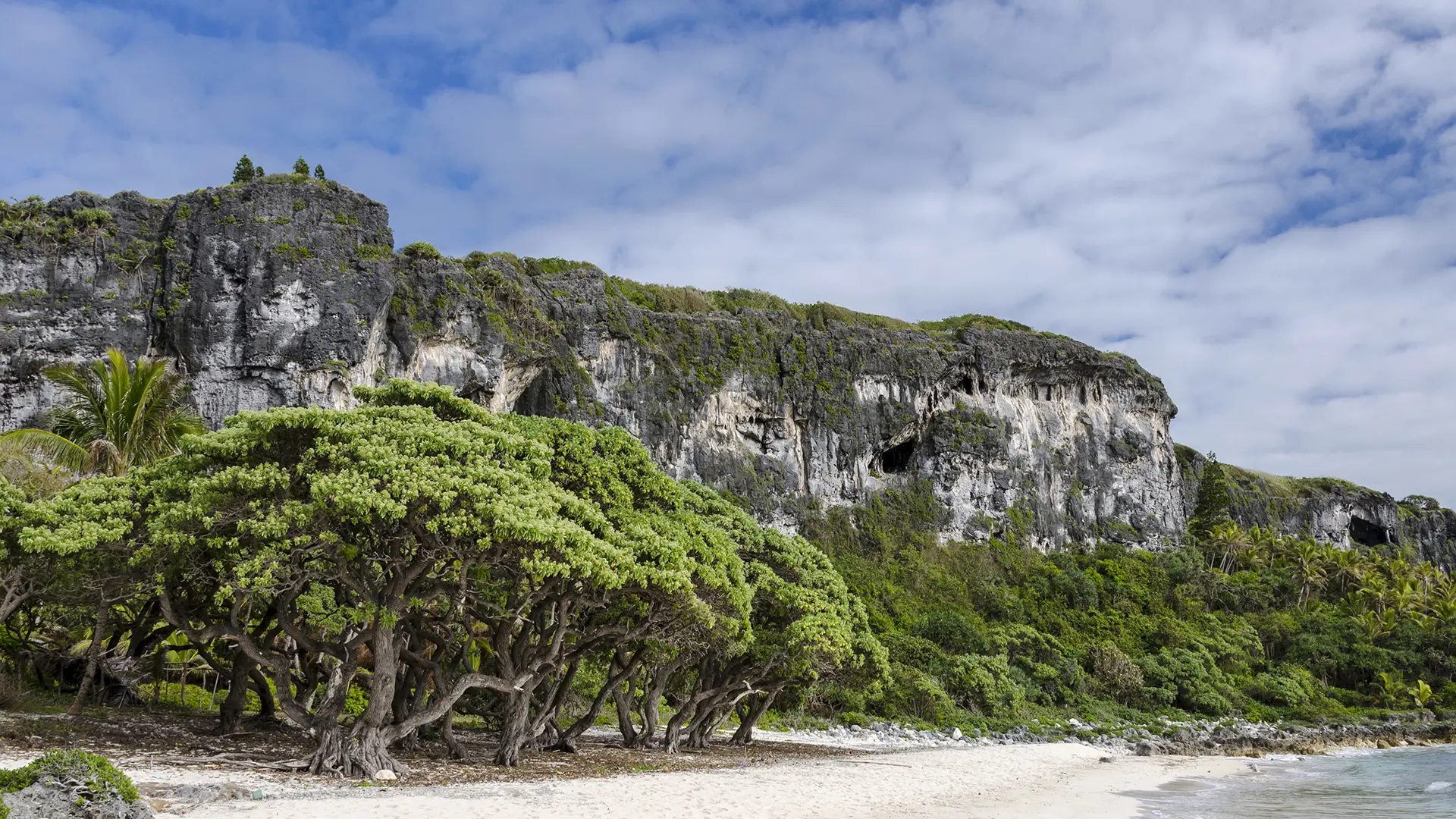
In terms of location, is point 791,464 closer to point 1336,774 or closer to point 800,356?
point 800,356

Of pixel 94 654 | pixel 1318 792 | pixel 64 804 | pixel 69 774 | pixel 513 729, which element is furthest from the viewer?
pixel 1318 792

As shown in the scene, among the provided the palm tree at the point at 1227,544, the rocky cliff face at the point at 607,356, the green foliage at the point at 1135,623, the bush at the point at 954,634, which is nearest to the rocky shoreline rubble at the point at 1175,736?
the green foliage at the point at 1135,623

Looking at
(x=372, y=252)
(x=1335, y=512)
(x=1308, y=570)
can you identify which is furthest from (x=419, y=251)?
(x=1335, y=512)

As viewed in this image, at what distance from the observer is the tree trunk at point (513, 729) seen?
17.3m

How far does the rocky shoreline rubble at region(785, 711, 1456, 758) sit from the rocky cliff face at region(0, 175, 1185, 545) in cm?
2612

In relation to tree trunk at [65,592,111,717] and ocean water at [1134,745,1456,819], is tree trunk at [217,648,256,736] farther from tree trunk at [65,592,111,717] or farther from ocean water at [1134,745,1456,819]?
ocean water at [1134,745,1456,819]

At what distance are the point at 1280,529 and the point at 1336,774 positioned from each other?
285 ft

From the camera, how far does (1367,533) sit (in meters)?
116

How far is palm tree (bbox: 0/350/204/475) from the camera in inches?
886

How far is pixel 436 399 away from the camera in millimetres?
17312

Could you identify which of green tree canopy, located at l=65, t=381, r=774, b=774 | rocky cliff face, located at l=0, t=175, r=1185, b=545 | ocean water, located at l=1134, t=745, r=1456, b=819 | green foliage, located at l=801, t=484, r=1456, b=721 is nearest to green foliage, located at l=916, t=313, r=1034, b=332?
rocky cliff face, located at l=0, t=175, r=1185, b=545

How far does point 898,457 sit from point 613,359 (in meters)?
27.1

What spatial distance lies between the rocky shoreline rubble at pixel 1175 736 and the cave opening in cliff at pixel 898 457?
30853 mm

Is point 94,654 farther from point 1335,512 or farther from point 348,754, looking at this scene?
point 1335,512
